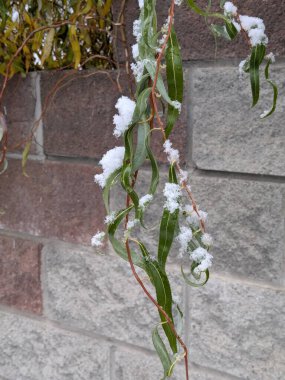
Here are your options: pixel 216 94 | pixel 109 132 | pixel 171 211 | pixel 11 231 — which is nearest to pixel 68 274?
pixel 11 231

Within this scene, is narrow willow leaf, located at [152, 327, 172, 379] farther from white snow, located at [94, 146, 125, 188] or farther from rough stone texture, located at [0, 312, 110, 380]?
rough stone texture, located at [0, 312, 110, 380]

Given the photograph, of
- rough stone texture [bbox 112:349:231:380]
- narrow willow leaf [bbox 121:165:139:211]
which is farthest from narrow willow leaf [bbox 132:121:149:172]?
rough stone texture [bbox 112:349:231:380]

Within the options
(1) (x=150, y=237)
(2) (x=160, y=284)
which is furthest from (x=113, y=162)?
(1) (x=150, y=237)

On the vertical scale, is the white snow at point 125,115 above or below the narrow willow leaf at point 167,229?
above

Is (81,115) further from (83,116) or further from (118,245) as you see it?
(118,245)

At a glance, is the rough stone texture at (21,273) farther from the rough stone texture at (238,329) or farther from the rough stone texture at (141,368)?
the rough stone texture at (238,329)

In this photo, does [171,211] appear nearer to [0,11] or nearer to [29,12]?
[0,11]

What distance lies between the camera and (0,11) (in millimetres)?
1217

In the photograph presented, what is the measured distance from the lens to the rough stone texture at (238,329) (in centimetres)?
117

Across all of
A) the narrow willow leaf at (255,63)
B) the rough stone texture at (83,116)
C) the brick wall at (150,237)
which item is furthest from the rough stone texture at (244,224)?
the narrow willow leaf at (255,63)

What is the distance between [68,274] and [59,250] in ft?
0.23

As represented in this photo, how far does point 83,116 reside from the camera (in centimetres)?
135

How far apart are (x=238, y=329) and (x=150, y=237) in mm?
289

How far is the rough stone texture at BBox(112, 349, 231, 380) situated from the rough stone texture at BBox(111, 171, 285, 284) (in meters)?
0.28
